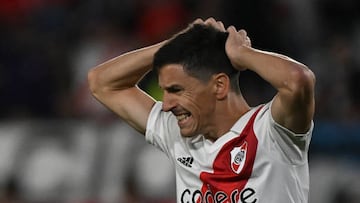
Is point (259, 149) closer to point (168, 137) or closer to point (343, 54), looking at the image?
point (168, 137)

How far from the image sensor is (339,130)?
31.4ft

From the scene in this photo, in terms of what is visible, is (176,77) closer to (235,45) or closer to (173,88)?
(173,88)

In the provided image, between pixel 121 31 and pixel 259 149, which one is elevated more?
pixel 259 149

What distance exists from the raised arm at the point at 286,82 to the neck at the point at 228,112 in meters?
0.26

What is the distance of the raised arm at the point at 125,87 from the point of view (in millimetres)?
5836

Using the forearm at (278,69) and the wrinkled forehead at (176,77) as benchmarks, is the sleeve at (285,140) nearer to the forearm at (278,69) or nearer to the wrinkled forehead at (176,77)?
the forearm at (278,69)

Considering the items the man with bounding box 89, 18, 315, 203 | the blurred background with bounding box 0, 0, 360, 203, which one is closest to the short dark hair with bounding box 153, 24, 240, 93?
the man with bounding box 89, 18, 315, 203

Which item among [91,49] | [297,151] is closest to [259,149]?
[297,151]

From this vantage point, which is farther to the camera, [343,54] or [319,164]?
[343,54]

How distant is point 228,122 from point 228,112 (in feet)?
0.15

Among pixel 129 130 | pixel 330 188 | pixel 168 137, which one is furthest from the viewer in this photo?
pixel 129 130

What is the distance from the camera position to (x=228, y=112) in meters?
5.45

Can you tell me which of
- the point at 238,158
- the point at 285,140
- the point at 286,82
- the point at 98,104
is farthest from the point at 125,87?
the point at 98,104

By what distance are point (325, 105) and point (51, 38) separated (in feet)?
10.8
